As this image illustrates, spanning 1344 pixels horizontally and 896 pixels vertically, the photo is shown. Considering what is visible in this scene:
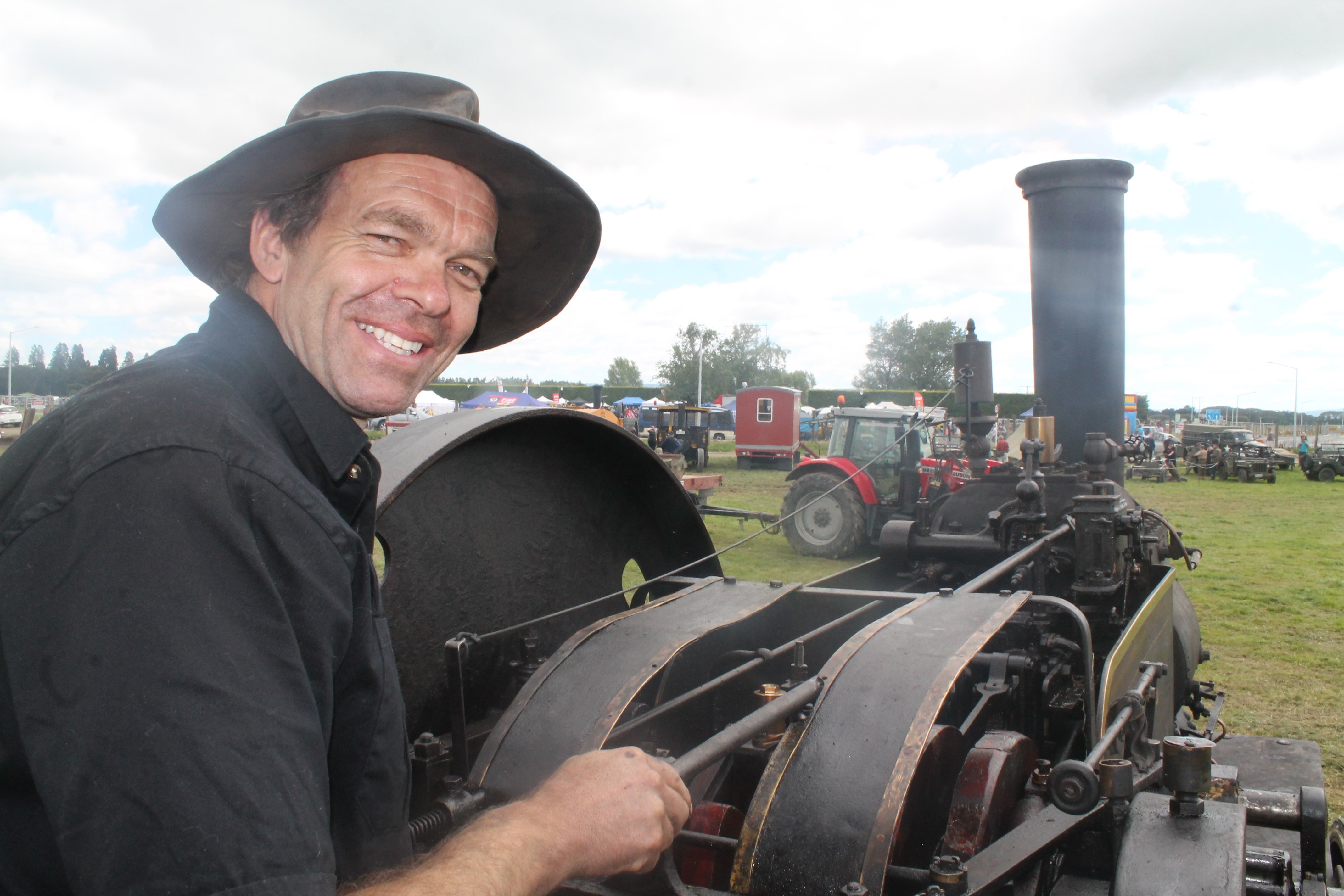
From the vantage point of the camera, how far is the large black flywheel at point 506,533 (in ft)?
8.95

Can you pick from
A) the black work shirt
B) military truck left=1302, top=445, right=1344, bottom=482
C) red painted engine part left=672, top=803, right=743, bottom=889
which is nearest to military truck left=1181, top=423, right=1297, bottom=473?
military truck left=1302, top=445, right=1344, bottom=482

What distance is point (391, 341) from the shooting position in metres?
1.55

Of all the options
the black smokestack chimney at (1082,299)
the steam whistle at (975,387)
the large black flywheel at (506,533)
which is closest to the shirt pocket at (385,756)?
the large black flywheel at (506,533)

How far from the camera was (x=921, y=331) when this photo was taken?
80062 mm

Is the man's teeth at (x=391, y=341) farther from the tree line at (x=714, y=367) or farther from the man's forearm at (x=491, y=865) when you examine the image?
the tree line at (x=714, y=367)

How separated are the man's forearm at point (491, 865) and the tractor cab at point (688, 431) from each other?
24354mm

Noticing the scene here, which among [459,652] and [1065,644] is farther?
[1065,644]

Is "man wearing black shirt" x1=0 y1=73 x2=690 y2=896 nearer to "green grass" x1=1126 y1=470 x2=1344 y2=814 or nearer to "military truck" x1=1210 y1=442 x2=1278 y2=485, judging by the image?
"green grass" x1=1126 y1=470 x2=1344 y2=814

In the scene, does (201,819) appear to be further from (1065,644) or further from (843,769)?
(1065,644)

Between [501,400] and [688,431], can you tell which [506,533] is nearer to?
[688,431]

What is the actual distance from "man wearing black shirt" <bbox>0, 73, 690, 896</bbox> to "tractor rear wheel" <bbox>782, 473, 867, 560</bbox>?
1089 centimetres

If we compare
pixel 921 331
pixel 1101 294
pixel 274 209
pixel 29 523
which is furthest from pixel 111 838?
pixel 921 331

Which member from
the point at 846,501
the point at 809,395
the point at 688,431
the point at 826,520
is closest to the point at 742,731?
the point at 846,501

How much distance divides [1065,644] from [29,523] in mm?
3040
